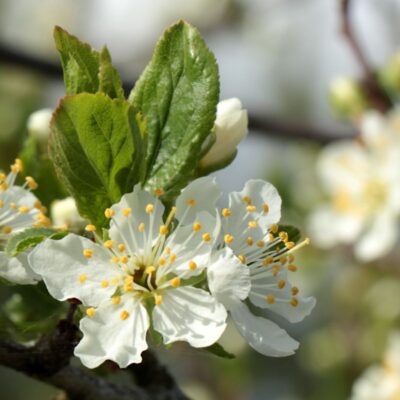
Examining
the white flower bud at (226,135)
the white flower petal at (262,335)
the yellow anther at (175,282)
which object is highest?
the white flower bud at (226,135)

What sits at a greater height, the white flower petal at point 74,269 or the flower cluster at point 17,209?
the white flower petal at point 74,269

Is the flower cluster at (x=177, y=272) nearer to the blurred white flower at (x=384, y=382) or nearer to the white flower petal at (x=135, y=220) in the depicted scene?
the white flower petal at (x=135, y=220)

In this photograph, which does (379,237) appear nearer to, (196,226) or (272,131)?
(272,131)

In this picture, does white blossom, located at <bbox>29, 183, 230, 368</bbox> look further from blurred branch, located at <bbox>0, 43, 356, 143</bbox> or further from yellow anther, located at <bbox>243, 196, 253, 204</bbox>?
blurred branch, located at <bbox>0, 43, 356, 143</bbox>

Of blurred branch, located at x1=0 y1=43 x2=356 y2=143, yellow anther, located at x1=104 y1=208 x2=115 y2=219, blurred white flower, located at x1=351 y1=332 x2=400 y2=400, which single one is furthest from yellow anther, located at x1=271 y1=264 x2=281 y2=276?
blurred white flower, located at x1=351 y1=332 x2=400 y2=400

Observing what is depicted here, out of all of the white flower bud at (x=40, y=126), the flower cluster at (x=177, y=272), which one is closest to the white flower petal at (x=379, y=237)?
the white flower bud at (x=40, y=126)

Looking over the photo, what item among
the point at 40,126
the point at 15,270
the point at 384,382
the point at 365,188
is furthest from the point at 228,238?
the point at 365,188
